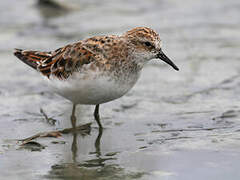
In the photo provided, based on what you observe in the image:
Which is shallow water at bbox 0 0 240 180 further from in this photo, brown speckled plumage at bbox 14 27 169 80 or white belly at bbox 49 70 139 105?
brown speckled plumage at bbox 14 27 169 80

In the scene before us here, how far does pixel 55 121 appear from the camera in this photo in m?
7.76

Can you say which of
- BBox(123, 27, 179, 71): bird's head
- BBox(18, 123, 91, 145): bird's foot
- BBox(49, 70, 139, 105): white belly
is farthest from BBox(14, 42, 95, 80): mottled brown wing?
BBox(18, 123, 91, 145): bird's foot

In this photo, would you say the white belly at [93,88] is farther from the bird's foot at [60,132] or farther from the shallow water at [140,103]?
the shallow water at [140,103]

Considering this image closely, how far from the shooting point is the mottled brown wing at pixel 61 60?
6.97 m

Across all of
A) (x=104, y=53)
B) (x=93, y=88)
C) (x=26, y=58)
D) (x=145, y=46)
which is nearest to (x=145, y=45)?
(x=145, y=46)

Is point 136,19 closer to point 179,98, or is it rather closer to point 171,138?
point 179,98

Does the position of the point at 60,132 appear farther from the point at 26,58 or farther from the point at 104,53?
the point at 26,58

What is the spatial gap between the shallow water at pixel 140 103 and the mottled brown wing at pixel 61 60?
785mm

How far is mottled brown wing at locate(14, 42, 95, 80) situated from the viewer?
697cm

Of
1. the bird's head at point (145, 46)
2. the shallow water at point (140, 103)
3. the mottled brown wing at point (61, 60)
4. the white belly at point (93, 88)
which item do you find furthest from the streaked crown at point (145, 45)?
the shallow water at point (140, 103)

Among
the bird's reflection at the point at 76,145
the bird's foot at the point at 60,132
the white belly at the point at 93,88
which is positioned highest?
the white belly at the point at 93,88

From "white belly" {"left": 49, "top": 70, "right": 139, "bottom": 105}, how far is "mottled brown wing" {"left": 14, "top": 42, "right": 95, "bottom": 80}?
0.58 ft

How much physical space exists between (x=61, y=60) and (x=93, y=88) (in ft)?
3.26

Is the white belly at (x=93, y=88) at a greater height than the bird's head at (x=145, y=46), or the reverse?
the bird's head at (x=145, y=46)
